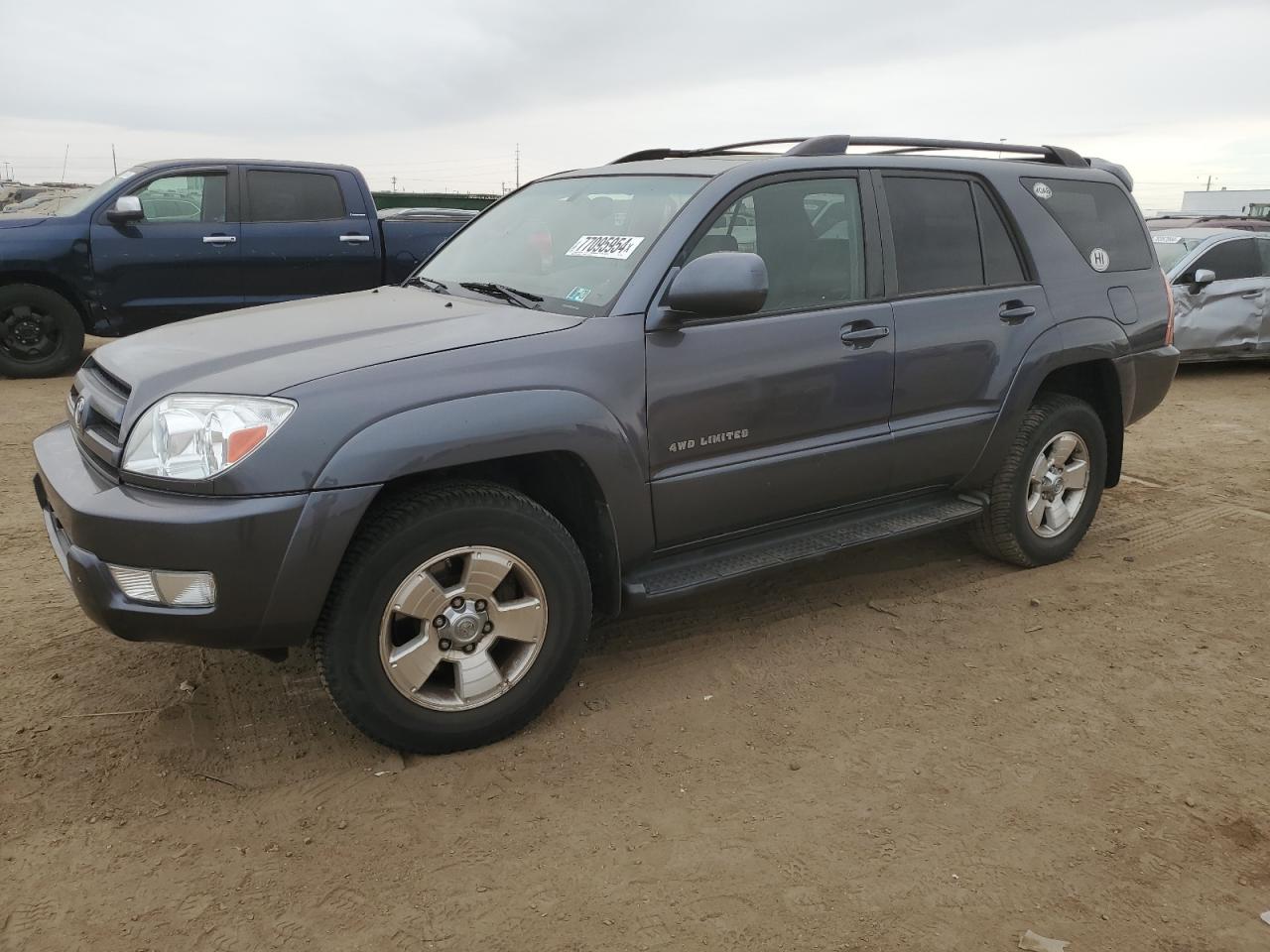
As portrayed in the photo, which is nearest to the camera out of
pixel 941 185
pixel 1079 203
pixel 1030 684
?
pixel 1030 684

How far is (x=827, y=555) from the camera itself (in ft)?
11.7

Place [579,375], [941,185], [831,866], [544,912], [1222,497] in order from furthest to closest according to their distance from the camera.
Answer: [1222,497]
[941,185]
[579,375]
[831,866]
[544,912]

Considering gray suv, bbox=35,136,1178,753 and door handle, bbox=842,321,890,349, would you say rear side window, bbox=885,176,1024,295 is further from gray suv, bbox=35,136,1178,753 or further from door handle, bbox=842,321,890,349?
door handle, bbox=842,321,890,349

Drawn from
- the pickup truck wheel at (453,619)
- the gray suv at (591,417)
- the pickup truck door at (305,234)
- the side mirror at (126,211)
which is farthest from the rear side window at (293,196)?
the pickup truck wheel at (453,619)

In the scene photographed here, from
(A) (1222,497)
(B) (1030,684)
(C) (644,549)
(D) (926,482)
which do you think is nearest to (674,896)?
(C) (644,549)

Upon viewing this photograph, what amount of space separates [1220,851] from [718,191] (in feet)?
7.87

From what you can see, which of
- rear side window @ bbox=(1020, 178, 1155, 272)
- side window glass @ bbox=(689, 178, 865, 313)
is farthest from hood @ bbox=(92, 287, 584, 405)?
rear side window @ bbox=(1020, 178, 1155, 272)

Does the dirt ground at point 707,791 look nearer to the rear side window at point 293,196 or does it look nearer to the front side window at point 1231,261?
the rear side window at point 293,196

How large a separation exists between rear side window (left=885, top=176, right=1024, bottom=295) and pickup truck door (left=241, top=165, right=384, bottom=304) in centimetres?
593

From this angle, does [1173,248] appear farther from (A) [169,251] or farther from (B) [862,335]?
(A) [169,251]

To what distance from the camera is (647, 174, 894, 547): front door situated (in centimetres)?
315

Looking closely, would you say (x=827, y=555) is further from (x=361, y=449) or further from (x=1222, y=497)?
(x=1222, y=497)

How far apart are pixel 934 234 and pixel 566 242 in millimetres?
1456

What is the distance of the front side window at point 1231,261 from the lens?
31.2ft
